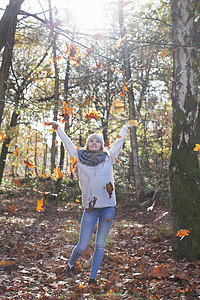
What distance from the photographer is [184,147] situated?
4434 mm

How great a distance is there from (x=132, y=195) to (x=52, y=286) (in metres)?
10.0

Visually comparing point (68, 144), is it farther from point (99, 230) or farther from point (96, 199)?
point (99, 230)

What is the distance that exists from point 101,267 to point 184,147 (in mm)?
2520

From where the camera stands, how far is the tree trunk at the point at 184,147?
13.8ft

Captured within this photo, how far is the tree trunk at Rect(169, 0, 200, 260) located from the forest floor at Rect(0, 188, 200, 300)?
0.46 m

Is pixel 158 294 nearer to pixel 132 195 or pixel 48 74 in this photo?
pixel 132 195

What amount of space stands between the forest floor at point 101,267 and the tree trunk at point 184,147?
459 mm

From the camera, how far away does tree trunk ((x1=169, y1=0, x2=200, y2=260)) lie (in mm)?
4207

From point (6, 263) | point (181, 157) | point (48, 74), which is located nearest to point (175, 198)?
point (181, 157)

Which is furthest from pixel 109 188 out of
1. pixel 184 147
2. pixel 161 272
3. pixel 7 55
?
pixel 7 55

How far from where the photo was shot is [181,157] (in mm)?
4426

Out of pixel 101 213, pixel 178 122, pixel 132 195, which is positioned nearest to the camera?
pixel 101 213

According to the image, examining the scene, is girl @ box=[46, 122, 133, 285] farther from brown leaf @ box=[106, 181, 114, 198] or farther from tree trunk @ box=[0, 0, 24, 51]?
tree trunk @ box=[0, 0, 24, 51]

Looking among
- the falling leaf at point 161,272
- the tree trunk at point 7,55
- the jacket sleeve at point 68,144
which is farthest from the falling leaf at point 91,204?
the tree trunk at point 7,55
